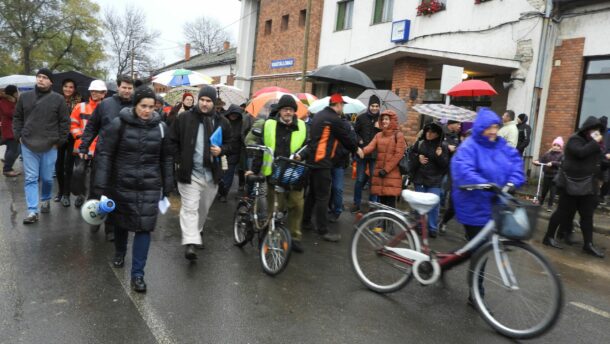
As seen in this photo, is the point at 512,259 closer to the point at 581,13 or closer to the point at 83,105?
the point at 83,105

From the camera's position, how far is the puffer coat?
6.57m

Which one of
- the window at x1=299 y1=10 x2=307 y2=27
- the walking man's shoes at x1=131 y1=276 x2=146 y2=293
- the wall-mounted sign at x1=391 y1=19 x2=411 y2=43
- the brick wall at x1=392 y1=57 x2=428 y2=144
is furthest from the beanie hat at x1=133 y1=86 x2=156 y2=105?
the window at x1=299 y1=10 x2=307 y2=27

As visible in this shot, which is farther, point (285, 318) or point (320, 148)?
point (320, 148)

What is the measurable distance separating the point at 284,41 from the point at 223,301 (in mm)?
21263

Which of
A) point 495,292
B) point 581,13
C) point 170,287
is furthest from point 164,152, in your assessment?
point 581,13

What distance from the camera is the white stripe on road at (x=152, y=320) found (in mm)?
3286

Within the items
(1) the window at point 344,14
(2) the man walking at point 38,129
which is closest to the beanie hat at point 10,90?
(2) the man walking at point 38,129

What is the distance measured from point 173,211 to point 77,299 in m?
3.40

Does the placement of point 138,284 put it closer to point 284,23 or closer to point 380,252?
point 380,252

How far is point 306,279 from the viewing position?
4668mm

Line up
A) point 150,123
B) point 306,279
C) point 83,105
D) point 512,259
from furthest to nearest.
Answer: point 83,105 < point 306,279 < point 150,123 < point 512,259

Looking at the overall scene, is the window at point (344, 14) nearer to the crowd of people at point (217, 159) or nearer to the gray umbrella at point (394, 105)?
the gray umbrella at point (394, 105)

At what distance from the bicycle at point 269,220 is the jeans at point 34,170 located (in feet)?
8.77

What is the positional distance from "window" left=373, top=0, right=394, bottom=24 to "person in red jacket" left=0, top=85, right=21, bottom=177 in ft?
41.0
